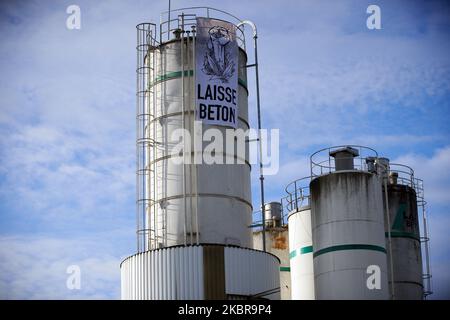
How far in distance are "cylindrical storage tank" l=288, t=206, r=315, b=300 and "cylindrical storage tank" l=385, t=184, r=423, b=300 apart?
3965mm

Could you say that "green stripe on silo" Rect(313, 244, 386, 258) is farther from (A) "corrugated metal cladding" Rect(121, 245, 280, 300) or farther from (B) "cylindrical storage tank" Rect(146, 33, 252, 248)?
(B) "cylindrical storage tank" Rect(146, 33, 252, 248)

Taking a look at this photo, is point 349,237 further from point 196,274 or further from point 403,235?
point 196,274

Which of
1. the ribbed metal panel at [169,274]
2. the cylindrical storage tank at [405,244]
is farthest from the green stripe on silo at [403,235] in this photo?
the ribbed metal panel at [169,274]

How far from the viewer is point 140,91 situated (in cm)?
4044

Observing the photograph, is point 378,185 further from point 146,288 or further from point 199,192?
point 146,288

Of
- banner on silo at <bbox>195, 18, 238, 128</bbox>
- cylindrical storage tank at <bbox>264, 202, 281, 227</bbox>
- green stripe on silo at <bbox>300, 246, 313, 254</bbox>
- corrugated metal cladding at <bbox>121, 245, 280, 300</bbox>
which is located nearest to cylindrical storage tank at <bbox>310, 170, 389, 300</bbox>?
green stripe on silo at <bbox>300, 246, 313, 254</bbox>

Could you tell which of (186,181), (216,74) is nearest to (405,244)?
(186,181)

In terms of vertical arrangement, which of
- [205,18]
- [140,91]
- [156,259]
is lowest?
[156,259]

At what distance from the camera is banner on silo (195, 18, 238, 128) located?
38594 millimetres

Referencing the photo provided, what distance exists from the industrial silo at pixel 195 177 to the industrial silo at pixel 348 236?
2.38 meters

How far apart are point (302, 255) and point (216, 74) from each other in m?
9.91

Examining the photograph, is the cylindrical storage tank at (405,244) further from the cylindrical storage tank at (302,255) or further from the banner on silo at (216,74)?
the banner on silo at (216,74)

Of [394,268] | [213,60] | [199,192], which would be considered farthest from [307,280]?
[213,60]
